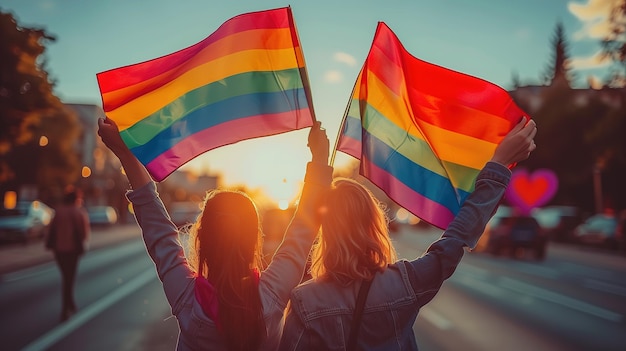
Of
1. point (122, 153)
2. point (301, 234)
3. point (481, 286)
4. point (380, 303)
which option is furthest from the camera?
point (481, 286)

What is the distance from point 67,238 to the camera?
1016cm

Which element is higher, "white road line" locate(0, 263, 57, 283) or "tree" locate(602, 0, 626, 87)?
"tree" locate(602, 0, 626, 87)

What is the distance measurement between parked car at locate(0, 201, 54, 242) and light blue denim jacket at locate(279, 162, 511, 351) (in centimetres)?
2722

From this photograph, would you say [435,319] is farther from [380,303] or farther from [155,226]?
[155,226]

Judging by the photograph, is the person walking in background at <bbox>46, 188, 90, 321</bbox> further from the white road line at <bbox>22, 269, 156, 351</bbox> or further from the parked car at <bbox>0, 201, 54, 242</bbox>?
the parked car at <bbox>0, 201, 54, 242</bbox>

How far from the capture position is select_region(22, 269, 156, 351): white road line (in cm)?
812

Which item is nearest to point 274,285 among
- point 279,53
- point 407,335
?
point 407,335

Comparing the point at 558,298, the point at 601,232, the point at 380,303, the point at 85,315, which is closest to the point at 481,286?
the point at 558,298

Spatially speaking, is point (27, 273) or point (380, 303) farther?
point (27, 273)

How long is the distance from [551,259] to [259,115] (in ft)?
79.8

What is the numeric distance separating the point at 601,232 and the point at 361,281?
3140cm

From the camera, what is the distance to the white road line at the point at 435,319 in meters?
9.84

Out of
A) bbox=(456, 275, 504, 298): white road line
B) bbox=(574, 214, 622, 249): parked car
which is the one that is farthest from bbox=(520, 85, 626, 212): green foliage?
bbox=(456, 275, 504, 298): white road line

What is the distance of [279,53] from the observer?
3.82 m
